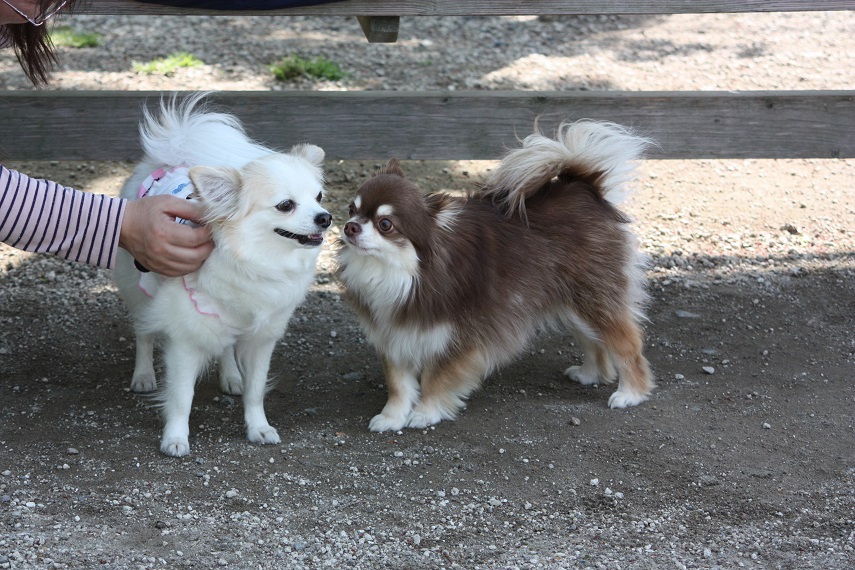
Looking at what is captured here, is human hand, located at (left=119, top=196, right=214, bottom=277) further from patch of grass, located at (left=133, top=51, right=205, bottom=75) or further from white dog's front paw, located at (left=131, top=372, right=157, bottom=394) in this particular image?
patch of grass, located at (left=133, top=51, right=205, bottom=75)

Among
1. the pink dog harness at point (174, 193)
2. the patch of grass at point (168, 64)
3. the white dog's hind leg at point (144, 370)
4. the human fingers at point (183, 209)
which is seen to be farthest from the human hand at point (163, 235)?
the patch of grass at point (168, 64)

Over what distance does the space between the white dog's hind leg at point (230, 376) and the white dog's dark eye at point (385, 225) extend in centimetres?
93

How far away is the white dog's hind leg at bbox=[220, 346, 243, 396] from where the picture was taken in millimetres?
3547

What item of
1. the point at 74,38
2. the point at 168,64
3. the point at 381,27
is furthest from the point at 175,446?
the point at 74,38

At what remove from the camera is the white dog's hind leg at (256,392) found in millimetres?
3090

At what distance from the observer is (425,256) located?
310 centimetres

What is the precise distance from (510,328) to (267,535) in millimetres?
1217

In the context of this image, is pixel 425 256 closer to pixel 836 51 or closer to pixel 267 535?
pixel 267 535

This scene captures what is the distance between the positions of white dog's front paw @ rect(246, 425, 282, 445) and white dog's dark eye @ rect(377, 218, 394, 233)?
2.67 feet

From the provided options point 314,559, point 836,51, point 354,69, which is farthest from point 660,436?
point 836,51

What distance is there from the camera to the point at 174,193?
9.67 ft

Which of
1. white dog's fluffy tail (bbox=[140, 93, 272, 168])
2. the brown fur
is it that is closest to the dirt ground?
the brown fur

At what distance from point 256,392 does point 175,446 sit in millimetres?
323

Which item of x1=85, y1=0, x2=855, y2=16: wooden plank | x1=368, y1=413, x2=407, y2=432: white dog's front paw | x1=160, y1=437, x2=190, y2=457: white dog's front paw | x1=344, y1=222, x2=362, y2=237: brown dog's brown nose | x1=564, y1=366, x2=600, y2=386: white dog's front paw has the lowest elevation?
x1=564, y1=366, x2=600, y2=386: white dog's front paw
